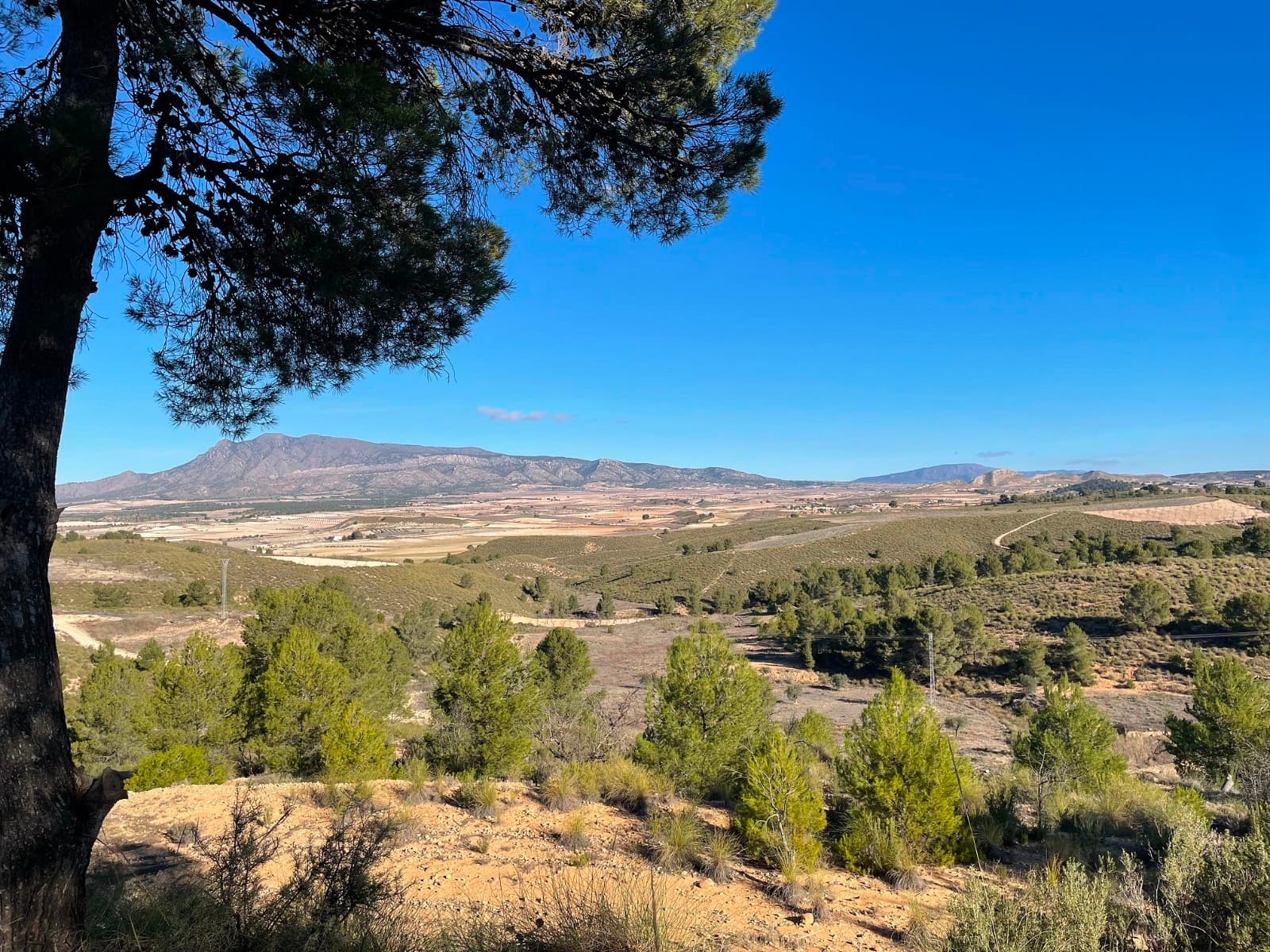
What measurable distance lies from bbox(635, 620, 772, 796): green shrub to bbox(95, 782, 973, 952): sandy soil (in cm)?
447

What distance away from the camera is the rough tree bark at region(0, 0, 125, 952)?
8.63 ft

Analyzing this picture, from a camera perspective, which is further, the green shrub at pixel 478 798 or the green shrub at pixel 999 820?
the green shrub at pixel 478 798

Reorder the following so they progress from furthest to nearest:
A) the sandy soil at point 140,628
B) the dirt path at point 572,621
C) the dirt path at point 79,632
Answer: the dirt path at point 572,621, the sandy soil at point 140,628, the dirt path at point 79,632

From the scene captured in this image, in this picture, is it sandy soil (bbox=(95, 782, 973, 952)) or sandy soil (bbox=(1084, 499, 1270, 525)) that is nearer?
sandy soil (bbox=(95, 782, 973, 952))

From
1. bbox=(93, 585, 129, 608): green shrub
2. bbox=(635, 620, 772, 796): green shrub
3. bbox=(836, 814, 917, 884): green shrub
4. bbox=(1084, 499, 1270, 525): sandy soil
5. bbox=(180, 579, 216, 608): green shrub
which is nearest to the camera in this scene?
bbox=(836, 814, 917, 884): green shrub

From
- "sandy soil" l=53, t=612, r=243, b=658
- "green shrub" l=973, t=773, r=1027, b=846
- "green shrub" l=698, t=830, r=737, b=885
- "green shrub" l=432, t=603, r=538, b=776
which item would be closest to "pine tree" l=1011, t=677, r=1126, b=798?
"green shrub" l=973, t=773, r=1027, b=846

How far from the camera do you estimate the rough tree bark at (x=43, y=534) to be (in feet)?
8.63

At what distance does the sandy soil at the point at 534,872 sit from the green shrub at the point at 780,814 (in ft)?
1.02

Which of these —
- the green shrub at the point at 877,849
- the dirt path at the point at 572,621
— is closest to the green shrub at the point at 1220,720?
the green shrub at the point at 877,849

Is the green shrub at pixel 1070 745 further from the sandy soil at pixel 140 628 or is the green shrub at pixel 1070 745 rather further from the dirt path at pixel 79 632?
the dirt path at pixel 79 632

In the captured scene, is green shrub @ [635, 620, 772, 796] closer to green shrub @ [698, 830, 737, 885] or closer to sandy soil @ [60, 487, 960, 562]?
green shrub @ [698, 830, 737, 885]

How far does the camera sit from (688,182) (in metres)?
5.45

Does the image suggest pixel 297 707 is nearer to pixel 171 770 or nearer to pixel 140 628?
pixel 171 770

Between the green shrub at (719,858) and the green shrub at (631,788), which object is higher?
the green shrub at (719,858)
